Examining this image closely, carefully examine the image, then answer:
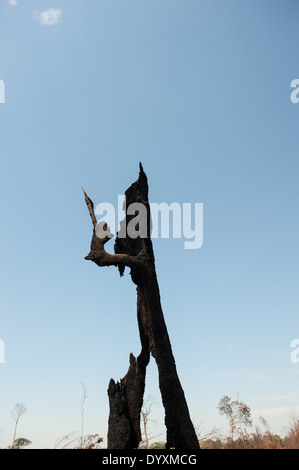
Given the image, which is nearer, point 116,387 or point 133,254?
point 116,387

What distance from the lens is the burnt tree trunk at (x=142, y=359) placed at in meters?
8.06

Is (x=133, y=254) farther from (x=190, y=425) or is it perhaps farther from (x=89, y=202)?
(x=190, y=425)

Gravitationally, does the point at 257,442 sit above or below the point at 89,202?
below

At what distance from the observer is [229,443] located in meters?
10.2

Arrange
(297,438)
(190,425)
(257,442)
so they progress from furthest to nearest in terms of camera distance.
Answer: (257,442), (297,438), (190,425)

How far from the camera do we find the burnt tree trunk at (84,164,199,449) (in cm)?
806

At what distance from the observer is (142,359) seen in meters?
9.09
